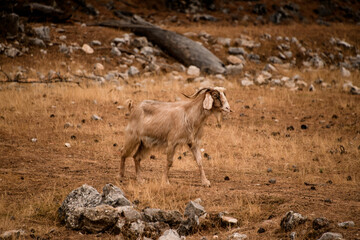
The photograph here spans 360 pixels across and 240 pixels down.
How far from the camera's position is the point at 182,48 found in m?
19.5

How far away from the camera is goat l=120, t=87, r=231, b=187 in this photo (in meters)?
7.93

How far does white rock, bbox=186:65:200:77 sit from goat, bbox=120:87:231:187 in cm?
941

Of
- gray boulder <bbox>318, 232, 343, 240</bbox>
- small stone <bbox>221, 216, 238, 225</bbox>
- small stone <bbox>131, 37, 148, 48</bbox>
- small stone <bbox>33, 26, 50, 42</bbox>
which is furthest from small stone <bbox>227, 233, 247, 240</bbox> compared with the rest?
small stone <bbox>33, 26, 50, 42</bbox>

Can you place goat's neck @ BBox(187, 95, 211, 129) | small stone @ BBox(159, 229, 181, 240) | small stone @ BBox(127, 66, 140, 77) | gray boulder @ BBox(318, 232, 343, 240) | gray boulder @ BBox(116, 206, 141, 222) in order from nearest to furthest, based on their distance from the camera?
gray boulder @ BBox(318, 232, 343, 240) → small stone @ BBox(159, 229, 181, 240) → gray boulder @ BBox(116, 206, 141, 222) → goat's neck @ BBox(187, 95, 211, 129) → small stone @ BBox(127, 66, 140, 77)

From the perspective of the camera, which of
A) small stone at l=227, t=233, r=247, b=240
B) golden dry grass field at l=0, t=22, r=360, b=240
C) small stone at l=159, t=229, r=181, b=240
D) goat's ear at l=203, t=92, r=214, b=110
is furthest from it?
goat's ear at l=203, t=92, r=214, b=110

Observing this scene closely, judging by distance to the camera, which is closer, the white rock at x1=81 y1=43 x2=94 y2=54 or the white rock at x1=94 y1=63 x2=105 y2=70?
the white rock at x1=94 y1=63 x2=105 y2=70

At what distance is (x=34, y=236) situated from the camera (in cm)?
548

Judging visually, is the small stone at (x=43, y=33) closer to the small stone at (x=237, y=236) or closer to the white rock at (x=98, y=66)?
the white rock at (x=98, y=66)

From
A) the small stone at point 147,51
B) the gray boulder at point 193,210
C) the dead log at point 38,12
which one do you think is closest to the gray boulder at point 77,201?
the gray boulder at point 193,210

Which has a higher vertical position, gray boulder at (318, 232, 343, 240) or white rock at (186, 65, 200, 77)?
gray boulder at (318, 232, 343, 240)

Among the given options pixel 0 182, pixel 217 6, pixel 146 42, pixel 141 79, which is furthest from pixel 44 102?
pixel 217 6

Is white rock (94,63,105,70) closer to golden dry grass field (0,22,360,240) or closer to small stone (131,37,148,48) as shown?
golden dry grass field (0,22,360,240)

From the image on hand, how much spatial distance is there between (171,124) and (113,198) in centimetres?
226

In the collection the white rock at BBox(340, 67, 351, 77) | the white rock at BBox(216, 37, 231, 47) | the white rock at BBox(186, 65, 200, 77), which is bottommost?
the white rock at BBox(216, 37, 231, 47)
